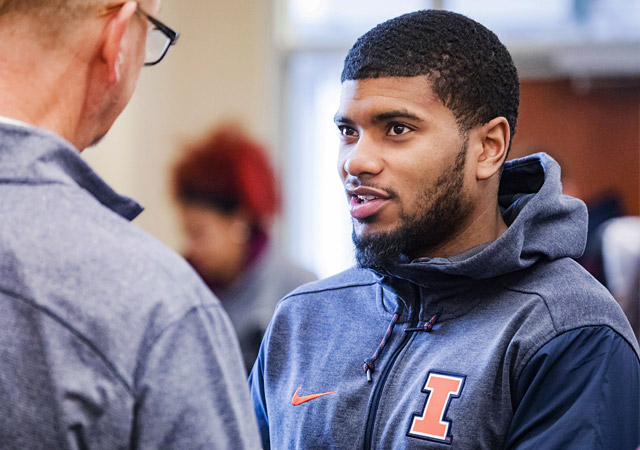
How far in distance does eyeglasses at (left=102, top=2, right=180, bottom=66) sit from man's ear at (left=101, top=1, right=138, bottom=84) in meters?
0.03

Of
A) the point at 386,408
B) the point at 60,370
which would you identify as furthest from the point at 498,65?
the point at 60,370

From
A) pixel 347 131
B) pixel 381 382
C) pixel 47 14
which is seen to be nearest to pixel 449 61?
pixel 347 131

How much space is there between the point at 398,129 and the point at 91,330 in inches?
27.9

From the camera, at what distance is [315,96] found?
439 cm

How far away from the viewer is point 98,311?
2.42ft

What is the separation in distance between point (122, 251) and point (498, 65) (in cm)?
82

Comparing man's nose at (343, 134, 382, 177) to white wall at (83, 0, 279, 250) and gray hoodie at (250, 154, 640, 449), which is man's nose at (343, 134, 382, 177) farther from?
white wall at (83, 0, 279, 250)

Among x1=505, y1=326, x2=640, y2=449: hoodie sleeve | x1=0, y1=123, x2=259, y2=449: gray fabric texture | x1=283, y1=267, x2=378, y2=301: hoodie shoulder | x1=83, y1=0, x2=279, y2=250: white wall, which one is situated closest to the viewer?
x1=0, y1=123, x2=259, y2=449: gray fabric texture

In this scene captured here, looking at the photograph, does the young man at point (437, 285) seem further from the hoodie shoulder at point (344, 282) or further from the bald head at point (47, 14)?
the bald head at point (47, 14)

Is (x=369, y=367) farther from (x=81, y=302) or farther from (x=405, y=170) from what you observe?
(x=81, y=302)

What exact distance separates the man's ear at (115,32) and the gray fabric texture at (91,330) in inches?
5.0

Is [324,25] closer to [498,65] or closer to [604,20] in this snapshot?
[604,20]

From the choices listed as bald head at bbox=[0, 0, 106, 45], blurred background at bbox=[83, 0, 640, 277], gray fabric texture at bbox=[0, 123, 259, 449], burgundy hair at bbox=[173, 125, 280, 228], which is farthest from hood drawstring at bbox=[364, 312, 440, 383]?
blurred background at bbox=[83, 0, 640, 277]

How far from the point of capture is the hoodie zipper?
1184 mm
